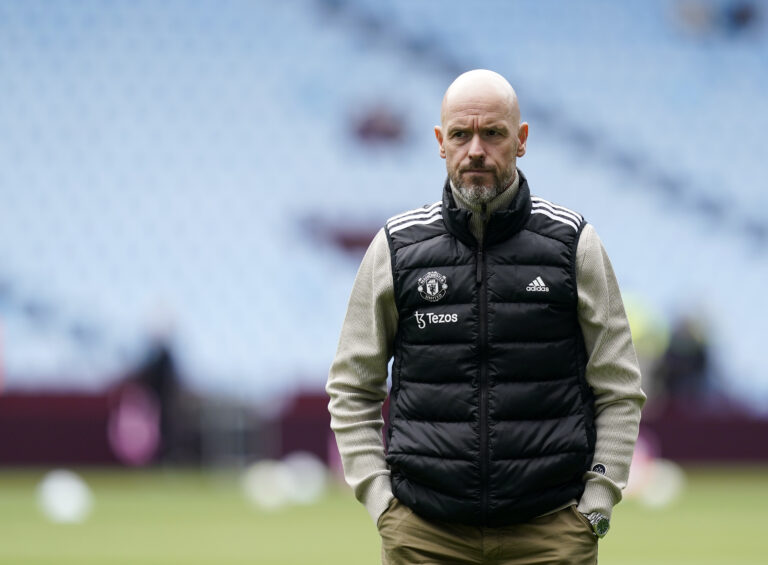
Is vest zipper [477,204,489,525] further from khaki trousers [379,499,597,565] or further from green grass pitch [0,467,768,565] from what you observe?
green grass pitch [0,467,768,565]

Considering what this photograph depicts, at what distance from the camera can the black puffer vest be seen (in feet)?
10.5

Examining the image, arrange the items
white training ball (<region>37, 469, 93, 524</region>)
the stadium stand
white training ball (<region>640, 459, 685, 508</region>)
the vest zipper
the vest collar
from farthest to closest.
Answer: the stadium stand
white training ball (<region>640, 459, 685, 508</region>)
white training ball (<region>37, 469, 93, 524</region>)
the vest collar
the vest zipper

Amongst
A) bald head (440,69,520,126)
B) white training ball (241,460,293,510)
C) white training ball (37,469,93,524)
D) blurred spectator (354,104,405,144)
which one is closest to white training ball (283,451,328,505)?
white training ball (241,460,293,510)

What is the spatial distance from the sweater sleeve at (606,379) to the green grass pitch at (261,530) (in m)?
5.42

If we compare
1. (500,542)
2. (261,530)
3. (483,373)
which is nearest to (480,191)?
(483,373)

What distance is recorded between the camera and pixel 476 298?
3.28m

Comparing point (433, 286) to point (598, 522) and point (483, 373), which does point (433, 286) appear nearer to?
point (483, 373)

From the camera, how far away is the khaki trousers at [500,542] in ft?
10.6

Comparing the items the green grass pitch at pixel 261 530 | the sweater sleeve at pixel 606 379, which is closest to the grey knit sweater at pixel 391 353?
the sweater sleeve at pixel 606 379

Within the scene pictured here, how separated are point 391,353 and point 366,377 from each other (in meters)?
0.09

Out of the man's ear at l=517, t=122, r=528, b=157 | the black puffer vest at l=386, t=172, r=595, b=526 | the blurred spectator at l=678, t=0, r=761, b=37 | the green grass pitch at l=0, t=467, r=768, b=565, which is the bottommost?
the black puffer vest at l=386, t=172, r=595, b=526

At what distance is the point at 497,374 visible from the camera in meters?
3.23

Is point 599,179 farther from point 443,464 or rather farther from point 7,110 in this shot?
point 443,464

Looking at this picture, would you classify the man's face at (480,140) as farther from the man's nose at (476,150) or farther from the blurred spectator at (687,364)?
the blurred spectator at (687,364)
